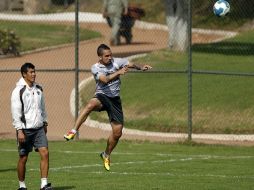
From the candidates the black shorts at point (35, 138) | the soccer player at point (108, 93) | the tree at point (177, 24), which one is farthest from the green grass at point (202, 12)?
the black shorts at point (35, 138)

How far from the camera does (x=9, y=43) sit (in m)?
35.2

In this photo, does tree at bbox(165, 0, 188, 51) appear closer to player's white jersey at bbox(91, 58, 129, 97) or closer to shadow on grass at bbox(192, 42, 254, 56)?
shadow on grass at bbox(192, 42, 254, 56)

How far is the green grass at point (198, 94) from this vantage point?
27016 millimetres

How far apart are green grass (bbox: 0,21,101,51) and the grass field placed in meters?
13.3

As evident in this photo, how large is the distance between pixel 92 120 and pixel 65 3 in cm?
1320

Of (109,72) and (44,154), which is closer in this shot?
(44,154)

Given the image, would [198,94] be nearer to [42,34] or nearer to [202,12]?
[202,12]

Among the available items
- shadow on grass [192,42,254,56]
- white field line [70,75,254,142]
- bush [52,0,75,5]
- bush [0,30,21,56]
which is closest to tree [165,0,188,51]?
shadow on grass [192,42,254,56]

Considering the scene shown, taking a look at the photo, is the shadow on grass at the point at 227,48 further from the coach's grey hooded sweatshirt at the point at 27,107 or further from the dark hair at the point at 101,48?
the coach's grey hooded sweatshirt at the point at 27,107

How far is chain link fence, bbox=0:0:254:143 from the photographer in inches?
1051

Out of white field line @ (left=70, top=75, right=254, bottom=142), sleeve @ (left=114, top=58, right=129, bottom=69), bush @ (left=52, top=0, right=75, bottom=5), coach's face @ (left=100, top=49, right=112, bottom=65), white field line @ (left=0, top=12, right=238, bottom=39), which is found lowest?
white field line @ (left=70, top=75, right=254, bottom=142)

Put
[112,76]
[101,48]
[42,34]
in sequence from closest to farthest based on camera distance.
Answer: [112,76]
[101,48]
[42,34]

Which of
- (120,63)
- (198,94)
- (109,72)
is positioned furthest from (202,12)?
(109,72)

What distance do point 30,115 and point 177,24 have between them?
1623 centimetres
